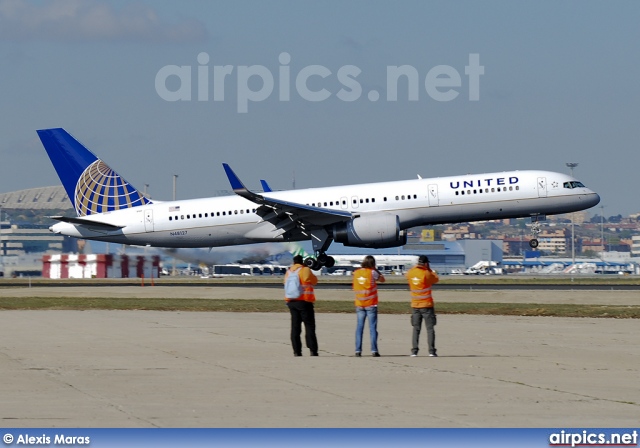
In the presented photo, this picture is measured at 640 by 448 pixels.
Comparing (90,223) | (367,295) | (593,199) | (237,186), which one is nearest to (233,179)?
(237,186)

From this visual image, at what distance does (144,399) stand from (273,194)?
129 feet

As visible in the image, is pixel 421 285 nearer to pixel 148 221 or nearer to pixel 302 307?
pixel 302 307

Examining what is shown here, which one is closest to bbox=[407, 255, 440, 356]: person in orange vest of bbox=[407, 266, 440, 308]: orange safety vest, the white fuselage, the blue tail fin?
bbox=[407, 266, 440, 308]: orange safety vest

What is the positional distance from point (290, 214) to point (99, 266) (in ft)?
72.1

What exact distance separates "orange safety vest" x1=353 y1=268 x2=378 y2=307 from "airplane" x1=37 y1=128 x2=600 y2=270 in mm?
27503

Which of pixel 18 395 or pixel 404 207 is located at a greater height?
pixel 404 207

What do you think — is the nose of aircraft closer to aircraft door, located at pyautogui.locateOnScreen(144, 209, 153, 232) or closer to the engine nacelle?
the engine nacelle

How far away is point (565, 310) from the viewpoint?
33562 mm

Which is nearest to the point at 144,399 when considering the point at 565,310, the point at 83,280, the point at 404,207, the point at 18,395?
the point at 18,395

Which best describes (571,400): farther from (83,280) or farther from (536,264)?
(536,264)

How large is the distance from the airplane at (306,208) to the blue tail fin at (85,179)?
0.05 metres

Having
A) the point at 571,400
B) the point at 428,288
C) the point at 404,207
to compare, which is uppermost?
the point at 404,207

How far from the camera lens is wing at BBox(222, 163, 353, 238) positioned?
1927 inches

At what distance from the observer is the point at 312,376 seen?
1702 cm
